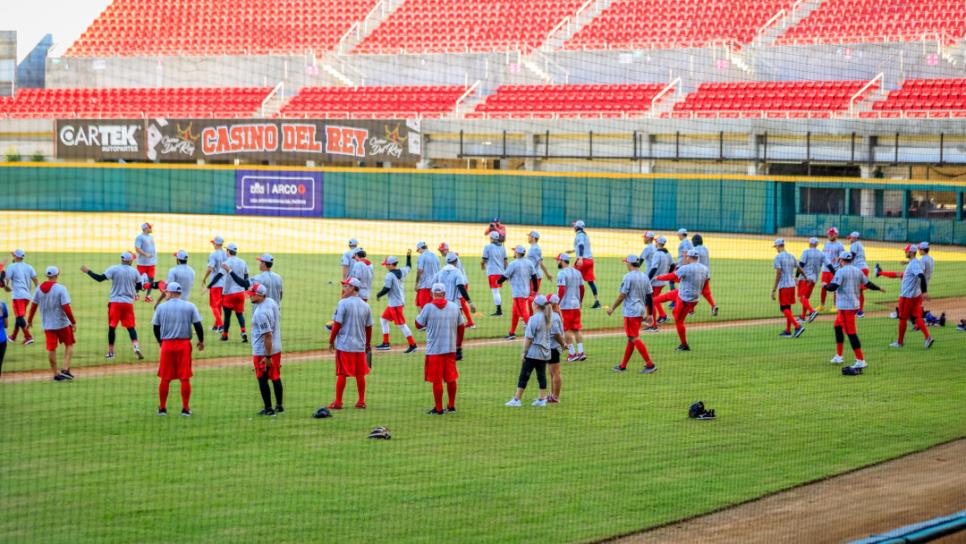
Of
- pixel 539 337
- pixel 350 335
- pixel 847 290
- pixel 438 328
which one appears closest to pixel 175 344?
pixel 350 335

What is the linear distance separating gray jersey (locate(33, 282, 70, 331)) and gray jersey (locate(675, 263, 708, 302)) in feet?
31.6

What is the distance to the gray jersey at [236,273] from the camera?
65.5 feet

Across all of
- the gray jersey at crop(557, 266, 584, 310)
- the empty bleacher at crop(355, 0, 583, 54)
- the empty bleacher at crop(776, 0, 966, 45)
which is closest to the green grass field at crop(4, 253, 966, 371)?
the gray jersey at crop(557, 266, 584, 310)

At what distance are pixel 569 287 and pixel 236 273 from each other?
5.61 m

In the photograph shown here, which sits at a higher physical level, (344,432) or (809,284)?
(809,284)

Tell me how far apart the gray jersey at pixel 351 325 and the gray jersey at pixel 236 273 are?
5.71 meters

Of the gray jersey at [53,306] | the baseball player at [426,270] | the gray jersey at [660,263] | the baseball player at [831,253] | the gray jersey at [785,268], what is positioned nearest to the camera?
the gray jersey at [53,306]

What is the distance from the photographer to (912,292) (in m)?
20.3

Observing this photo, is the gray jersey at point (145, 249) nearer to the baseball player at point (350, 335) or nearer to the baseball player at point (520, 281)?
the baseball player at point (520, 281)

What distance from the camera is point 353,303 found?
1462cm

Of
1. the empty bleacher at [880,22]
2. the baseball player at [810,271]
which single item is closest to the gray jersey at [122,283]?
the baseball player at [810,271]

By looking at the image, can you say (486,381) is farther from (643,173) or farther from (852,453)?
(643,173)

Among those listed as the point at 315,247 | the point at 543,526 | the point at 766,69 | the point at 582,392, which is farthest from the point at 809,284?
the point at 766,69

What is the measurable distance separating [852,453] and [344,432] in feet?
18.8
